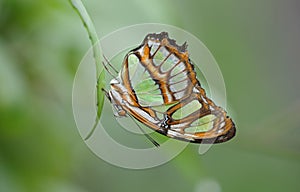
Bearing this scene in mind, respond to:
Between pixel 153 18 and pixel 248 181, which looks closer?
pixel 153 18

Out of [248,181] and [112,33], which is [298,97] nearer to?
[248,181]

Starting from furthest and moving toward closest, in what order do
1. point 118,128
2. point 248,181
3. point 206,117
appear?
point 248,181, point 118,128, point 206,117

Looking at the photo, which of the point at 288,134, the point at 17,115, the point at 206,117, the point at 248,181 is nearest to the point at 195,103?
the point at 206,117
